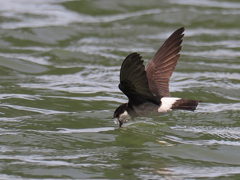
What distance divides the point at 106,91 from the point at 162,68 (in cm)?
177

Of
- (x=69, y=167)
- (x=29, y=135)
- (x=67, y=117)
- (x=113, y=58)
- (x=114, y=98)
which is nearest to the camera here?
(x=69, y=167)

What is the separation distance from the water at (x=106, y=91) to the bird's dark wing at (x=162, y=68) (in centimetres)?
51

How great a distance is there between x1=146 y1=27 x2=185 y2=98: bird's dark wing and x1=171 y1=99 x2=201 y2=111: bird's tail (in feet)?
1.57

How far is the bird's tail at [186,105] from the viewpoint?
17.6ft

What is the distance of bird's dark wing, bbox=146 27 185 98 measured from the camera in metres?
5.99

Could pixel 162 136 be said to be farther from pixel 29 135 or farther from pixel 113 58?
pixel 113 58

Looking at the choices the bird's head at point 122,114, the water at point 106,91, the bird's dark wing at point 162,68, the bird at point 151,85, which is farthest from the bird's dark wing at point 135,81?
the water at point 106,91

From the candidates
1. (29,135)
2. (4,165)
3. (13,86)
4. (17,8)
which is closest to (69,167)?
(4,165)

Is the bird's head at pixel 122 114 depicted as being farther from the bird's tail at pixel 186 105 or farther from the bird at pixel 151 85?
the bird's tail at pixel 186 105

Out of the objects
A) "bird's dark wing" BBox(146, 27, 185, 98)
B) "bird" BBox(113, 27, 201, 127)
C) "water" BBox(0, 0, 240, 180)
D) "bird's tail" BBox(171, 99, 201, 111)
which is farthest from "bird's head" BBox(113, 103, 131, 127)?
"bird's tail" BBox(171, 99, 201, 111)

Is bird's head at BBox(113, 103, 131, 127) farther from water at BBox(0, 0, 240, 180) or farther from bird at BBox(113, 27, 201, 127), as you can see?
water at BBox(0, 0, 240, 180)

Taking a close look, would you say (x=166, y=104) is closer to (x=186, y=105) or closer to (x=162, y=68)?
(x=186, y=105)

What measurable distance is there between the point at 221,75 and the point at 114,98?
205 centimetres

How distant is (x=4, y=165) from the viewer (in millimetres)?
5000
